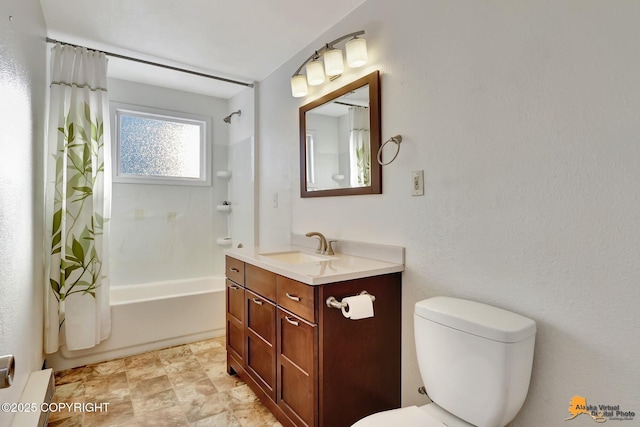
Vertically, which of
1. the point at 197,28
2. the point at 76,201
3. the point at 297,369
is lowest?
the point at 297,369

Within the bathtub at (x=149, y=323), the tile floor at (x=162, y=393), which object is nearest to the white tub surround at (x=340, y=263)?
the tile floor at (x=162, y=393)

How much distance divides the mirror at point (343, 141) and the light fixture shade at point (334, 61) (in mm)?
109

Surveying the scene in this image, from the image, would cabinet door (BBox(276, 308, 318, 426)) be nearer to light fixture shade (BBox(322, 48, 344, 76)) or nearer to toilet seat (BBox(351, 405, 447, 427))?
toilet seat (BBox(351, 405, 447, 427))

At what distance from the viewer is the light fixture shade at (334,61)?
6.27 ft

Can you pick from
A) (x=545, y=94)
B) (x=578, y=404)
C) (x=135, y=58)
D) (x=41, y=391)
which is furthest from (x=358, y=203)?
(x=135, y=58)

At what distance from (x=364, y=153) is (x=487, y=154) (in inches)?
28.2

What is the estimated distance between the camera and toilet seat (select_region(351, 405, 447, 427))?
1.11 metres

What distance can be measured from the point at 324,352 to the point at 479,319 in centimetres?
63

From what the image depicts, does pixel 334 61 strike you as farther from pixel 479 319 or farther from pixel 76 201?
pixel 76 201

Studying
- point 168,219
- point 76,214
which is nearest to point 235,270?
point 76,214

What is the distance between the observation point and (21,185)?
156 centimetres

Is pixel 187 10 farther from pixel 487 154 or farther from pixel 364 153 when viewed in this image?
pixel 487 154

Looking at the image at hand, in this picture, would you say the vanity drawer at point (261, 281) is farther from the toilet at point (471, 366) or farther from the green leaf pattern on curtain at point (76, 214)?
the green leaf pattern on curtain at point (76, 214)

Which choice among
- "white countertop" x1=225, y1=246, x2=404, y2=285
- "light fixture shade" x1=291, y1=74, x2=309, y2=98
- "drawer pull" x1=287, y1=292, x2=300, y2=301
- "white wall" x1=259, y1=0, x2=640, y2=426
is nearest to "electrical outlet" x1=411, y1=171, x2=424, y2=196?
"white wall" x1=259, y1=0, x2=640, y2=426
